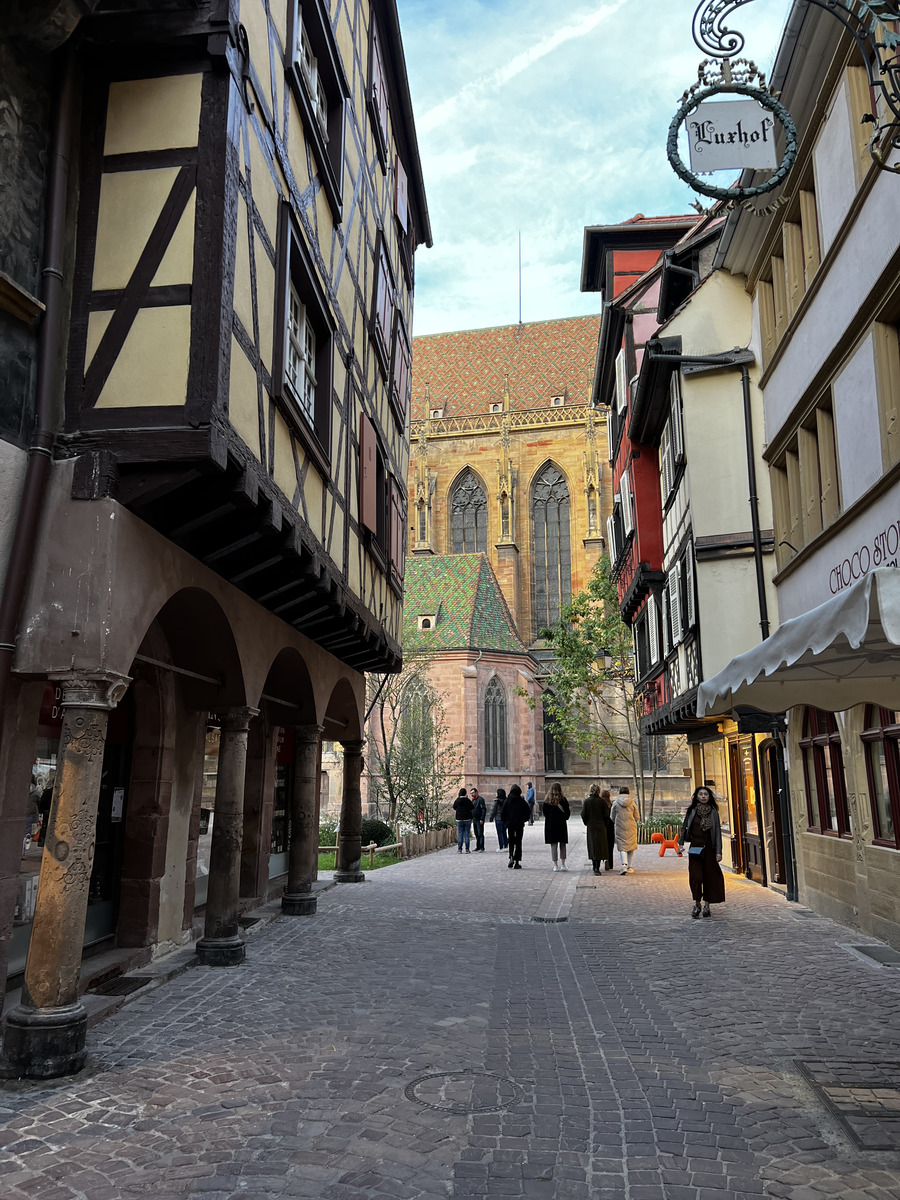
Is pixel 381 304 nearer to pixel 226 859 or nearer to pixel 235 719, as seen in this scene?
pixel 235 719

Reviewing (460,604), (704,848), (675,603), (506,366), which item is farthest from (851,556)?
(506,366)

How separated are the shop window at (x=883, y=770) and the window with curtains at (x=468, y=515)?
43.5 meters

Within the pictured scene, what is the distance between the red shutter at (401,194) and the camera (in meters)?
13.8

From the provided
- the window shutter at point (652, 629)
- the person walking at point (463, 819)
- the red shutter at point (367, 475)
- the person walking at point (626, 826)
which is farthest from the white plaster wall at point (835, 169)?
the person walking at point (463, 819)

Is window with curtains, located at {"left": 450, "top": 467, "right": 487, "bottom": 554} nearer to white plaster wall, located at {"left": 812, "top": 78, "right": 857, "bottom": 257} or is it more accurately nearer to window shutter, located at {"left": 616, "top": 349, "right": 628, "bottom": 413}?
window shutter, located at {"left": 616, "top": 349, "right": 628, "bottom": 413}

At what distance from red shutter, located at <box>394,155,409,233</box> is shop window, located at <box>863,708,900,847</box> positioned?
9.98 meters

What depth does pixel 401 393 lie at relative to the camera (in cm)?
1473

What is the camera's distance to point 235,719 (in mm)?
8031

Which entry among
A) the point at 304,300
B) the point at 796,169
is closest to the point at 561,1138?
the point at 304,300

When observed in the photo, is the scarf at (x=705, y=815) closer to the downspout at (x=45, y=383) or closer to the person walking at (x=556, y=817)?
the person walking at (x=556, y=817)

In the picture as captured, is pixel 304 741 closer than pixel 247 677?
No

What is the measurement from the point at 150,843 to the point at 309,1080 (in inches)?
154

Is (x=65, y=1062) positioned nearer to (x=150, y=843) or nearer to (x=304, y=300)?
(x=150, y=843)

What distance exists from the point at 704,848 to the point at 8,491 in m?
8.25
